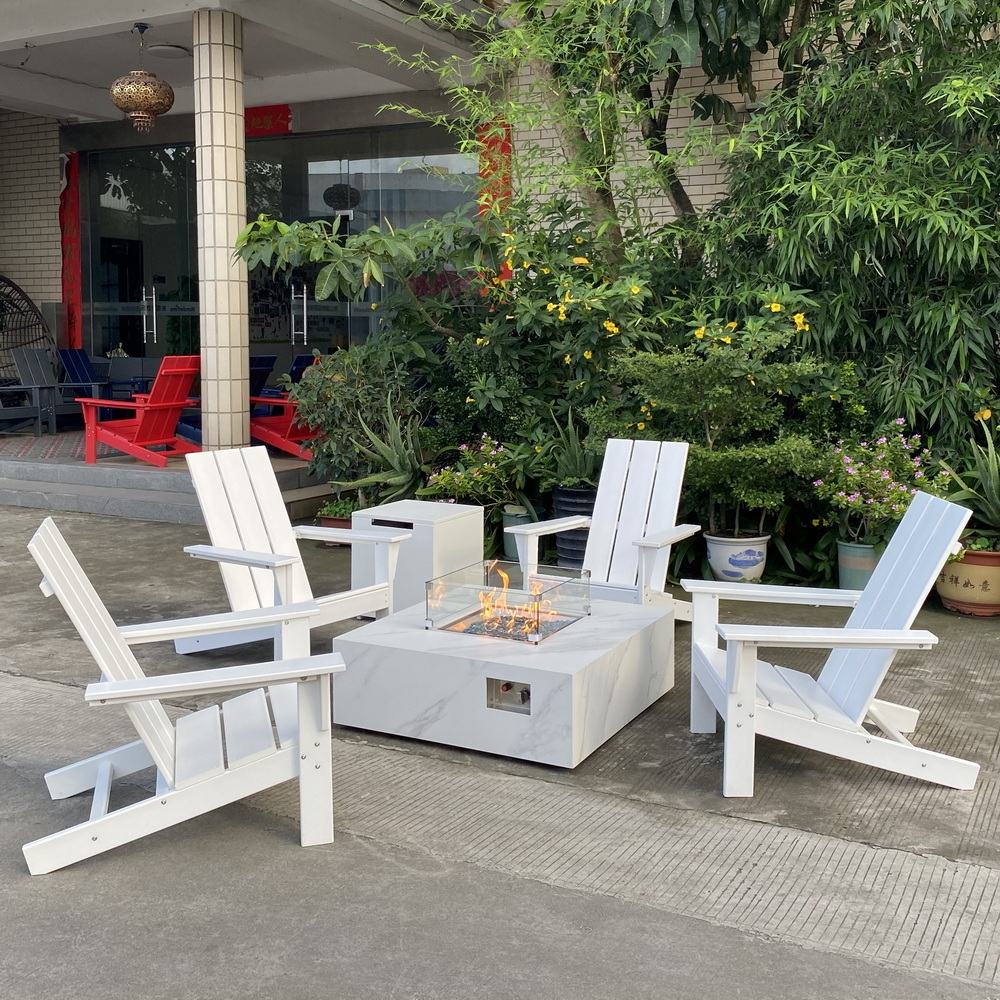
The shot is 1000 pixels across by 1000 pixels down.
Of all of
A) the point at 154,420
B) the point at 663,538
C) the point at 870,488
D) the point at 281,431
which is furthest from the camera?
the point at 281,431

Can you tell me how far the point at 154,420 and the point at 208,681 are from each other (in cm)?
657

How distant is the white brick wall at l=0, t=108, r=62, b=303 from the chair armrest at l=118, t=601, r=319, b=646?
36.8 ft

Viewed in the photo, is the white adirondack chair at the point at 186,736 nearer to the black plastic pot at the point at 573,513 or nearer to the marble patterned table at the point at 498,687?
the marble patterned table at the point at 498,687

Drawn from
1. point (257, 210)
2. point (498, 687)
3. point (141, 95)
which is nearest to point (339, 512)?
point (141, 95)

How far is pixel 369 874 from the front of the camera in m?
2.81

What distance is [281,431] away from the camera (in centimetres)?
954

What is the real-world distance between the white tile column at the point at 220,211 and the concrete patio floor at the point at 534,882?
456 cm

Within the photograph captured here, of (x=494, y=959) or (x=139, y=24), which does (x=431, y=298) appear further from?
(x=494, y=959)

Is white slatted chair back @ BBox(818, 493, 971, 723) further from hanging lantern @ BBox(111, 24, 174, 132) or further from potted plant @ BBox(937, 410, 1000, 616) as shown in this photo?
hanging lantern @ BBox(111, 24, 174, 132)

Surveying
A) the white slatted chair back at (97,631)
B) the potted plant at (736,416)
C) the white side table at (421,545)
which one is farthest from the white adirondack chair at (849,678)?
the potted plant at (736,416)

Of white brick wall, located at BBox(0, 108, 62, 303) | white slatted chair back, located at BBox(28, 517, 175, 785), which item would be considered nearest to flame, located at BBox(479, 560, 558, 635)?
white slatted chair back, located at BBox(28, 517, 175, 785)

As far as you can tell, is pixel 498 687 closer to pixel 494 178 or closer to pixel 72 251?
pixel 494 178

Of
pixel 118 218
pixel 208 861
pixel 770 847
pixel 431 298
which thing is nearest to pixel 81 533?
pixel 431 298

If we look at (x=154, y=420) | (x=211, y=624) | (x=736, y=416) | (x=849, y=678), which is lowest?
(x=849, y=678)
